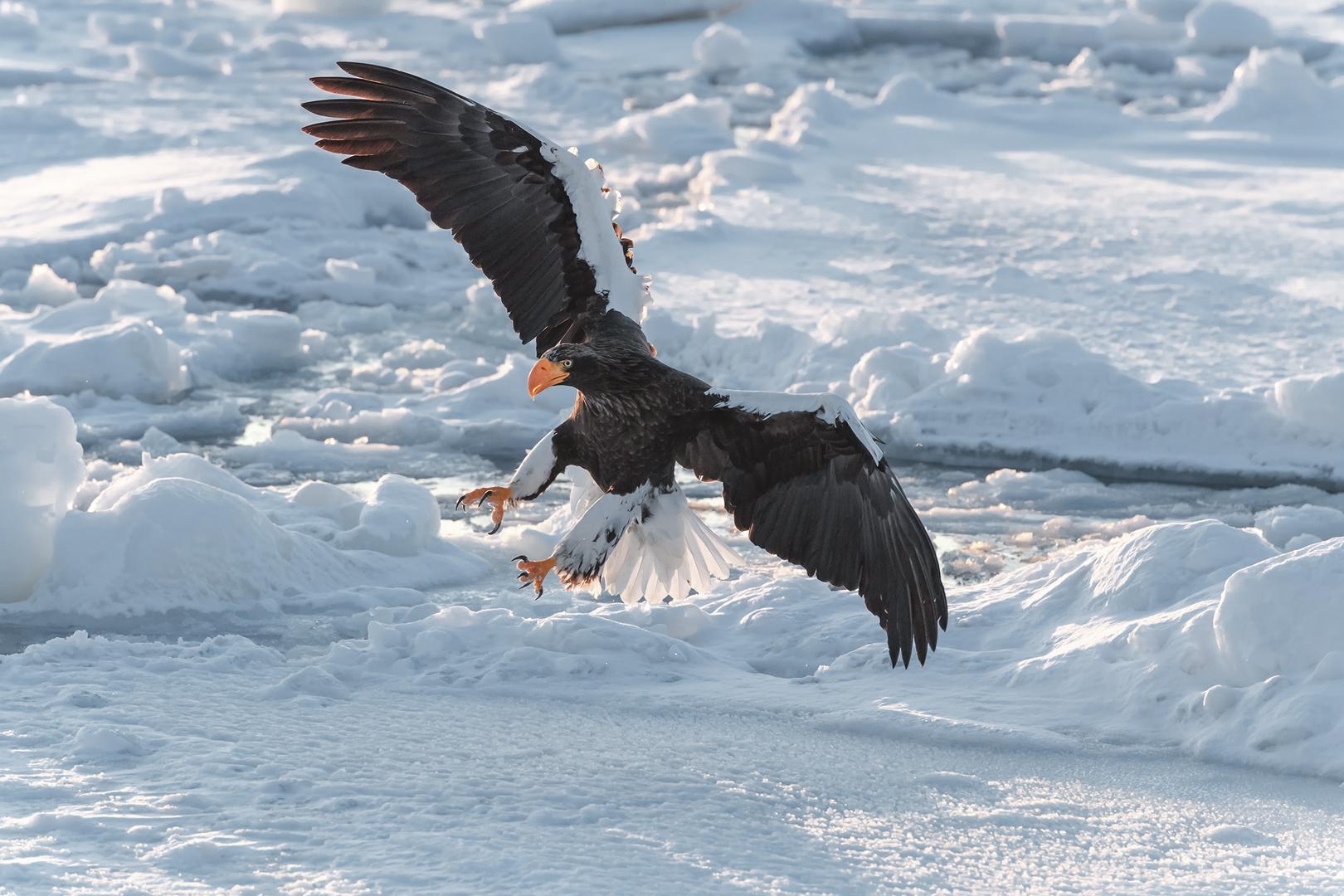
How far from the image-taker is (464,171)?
4992mm

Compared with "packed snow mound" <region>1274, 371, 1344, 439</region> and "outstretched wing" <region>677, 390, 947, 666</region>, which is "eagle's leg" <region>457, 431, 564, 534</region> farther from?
"packed snow mound" <region>1274, 371, 1344, 439</region>

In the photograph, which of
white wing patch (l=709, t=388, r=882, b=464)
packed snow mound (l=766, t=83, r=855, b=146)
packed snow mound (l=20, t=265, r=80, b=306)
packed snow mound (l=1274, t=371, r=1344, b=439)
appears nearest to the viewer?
white wing patch (l=709, t=388, r=882, b=464)

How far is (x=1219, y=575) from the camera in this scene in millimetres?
5000

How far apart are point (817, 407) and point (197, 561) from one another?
7.67 feet

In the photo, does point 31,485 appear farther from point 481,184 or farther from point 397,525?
point 481,184

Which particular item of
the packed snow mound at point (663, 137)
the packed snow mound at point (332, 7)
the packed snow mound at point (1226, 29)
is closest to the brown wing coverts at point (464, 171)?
the packed snow mound at point (663, 137)

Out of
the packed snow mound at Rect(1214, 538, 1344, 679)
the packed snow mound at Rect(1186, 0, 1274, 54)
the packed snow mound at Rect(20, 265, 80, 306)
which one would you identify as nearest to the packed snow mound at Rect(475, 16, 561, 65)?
the packed snow mound at Rect(1186, 0, 1274, 54)

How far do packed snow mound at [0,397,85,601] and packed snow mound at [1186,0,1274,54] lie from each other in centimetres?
1594

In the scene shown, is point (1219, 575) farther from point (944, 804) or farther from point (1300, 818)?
point (944, 804)

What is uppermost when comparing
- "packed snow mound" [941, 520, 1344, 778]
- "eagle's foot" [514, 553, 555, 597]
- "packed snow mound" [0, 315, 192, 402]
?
"packed snow mound" [0, 315, 192, 402]

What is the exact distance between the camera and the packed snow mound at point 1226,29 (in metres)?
18.2

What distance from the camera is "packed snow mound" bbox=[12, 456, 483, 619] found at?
5273mm

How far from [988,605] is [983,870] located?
1.77 metres

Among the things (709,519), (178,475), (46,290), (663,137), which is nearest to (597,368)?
(178,475)
